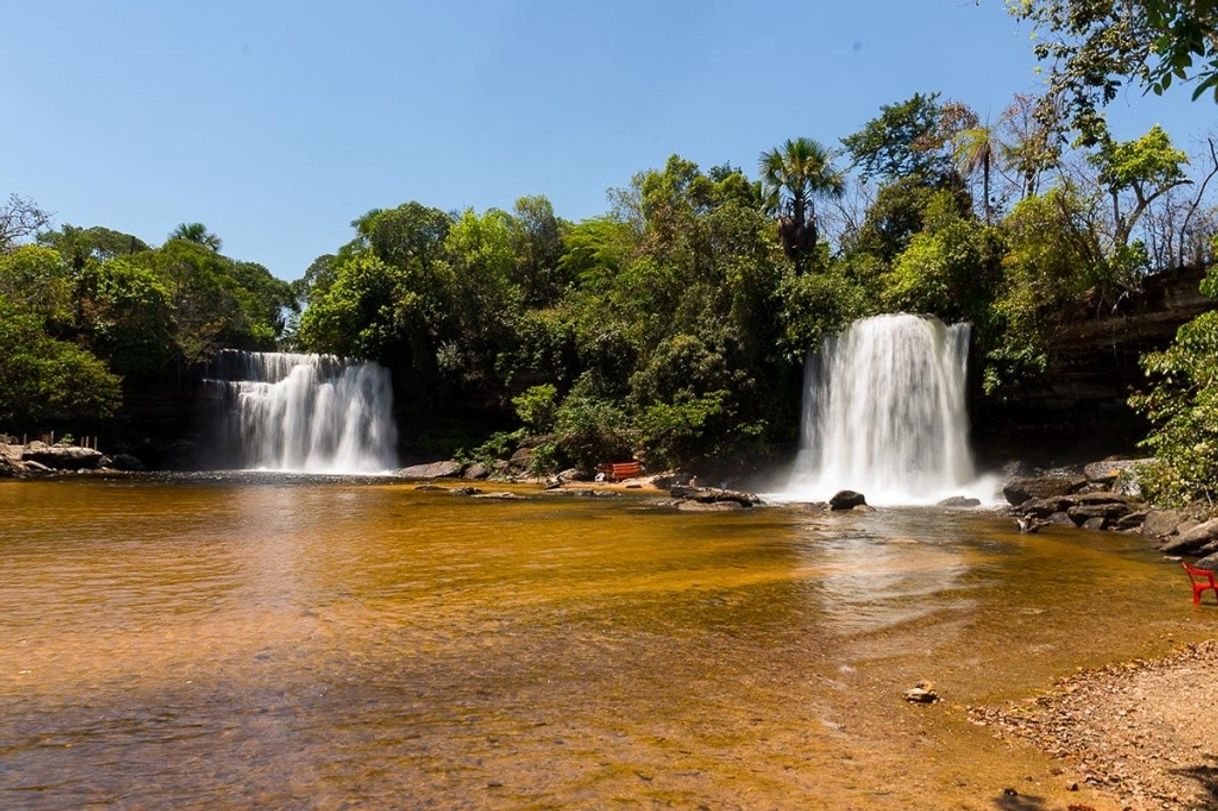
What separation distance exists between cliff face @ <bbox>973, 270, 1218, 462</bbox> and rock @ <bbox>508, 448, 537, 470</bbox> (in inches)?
613

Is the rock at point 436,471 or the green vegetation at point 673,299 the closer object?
the green vegetation at point 673,299

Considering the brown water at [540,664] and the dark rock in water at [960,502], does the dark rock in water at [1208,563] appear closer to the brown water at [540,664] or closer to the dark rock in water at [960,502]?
the brown water at [540,664]

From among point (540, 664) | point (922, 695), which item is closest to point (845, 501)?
point (922, 695)

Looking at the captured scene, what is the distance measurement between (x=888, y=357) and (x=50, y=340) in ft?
102

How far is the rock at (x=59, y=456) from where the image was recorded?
2650 centimetres

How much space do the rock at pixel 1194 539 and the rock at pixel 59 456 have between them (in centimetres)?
3117

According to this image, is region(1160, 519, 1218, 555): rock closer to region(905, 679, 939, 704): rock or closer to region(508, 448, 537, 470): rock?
region(905, 679, 939, 704): rock

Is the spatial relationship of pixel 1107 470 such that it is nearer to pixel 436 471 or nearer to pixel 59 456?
pixel 436 471

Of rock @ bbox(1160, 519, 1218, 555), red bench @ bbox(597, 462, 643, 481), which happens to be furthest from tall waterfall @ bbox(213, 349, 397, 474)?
rock @ bbox(1160, 519, 1218, 555)

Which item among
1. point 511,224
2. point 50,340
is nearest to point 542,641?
point 50,340

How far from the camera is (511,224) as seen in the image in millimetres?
49125

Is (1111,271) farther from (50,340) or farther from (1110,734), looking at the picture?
(50,340)

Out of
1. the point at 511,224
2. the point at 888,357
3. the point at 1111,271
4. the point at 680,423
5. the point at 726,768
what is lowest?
the point at 726,768

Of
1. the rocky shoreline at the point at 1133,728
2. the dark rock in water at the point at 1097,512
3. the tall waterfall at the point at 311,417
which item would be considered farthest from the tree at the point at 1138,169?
the tall waterfall at the point at 311,417
